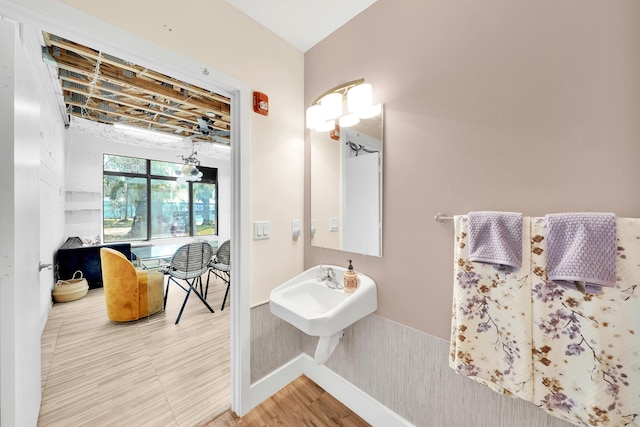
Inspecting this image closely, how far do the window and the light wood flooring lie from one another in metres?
2.22

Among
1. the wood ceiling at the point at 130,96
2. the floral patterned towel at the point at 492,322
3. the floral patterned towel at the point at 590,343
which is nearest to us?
the floral patterned towel at the point at 590,343

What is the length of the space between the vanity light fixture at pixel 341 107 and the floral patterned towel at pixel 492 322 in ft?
2.63

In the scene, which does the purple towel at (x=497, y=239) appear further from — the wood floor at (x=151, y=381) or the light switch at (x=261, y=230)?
the wood floor at (x=151, y=381)

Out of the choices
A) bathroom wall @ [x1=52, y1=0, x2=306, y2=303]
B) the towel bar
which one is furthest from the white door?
the towel bar

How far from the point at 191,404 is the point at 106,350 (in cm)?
119

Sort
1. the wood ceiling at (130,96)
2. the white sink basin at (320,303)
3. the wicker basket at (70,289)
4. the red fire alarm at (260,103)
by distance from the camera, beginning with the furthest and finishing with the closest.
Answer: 1. the wicker basket at (70,289)
2. the wood ceiling at (130,96)
3. the red fire alarm at (260,103)
4. the white sink basin at (320,303)

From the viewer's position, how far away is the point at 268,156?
161cm

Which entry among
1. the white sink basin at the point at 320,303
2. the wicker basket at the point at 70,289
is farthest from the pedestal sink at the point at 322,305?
the wicker basket at the point at 70,289

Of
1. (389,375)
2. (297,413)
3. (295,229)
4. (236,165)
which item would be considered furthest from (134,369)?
(389,375)

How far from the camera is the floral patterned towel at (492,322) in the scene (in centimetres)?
90

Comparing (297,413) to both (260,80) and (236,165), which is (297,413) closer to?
(236,165)

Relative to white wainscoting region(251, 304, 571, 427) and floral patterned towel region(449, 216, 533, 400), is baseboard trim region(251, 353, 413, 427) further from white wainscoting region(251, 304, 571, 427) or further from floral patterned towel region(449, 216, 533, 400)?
floral patterned towel region(449, 216, 533, 400)

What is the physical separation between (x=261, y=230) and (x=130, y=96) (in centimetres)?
239

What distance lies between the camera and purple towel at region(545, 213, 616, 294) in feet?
2.45
